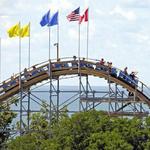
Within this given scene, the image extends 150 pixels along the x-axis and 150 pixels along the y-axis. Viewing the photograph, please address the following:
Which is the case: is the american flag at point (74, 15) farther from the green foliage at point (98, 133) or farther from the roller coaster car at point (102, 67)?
the green foliage at point (98, 133)

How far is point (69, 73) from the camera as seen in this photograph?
54.1 metres

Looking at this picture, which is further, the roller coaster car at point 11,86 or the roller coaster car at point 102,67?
the roller coaster car at point 11,86

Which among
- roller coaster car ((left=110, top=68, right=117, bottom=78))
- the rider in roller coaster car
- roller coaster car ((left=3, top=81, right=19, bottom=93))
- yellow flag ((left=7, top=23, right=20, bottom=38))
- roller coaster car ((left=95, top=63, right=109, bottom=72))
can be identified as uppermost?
yellow flag ((left=7, top=23, right=20, bottom=38))

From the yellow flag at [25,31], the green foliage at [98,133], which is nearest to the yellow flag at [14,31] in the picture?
the yellow flag at [25,31]

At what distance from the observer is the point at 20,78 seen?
5388cm

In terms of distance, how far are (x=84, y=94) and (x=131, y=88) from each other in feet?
21.6

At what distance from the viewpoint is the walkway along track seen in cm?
5288

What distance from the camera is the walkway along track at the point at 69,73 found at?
173 feet

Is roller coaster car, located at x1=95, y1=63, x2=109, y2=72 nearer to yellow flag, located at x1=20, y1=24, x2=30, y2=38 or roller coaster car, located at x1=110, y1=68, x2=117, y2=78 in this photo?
roller coaster car, located at x1=110, y1=68, x2=117, y2=78

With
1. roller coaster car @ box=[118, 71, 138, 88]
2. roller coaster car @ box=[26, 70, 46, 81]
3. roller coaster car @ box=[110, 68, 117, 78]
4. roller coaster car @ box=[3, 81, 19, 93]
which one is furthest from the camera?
roller coaster car @ box=[3, 81, 19, 93]

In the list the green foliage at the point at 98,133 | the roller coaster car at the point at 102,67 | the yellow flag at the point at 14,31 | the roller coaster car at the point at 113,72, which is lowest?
the green foliage at the point at 98,133

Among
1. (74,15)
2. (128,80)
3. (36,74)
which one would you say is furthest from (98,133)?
(74,15)

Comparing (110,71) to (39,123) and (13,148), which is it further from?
(39,123)

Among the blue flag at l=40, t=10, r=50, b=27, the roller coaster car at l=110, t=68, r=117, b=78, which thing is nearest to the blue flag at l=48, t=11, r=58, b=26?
the blue flag at l=40, t=10, r=50, b=27
